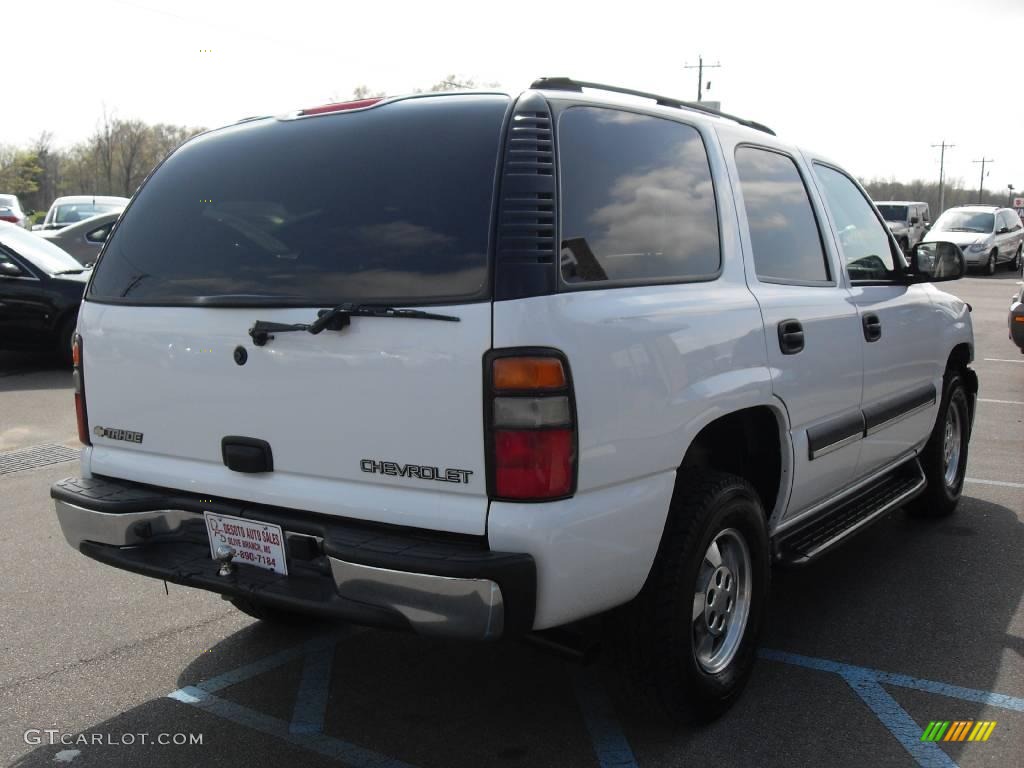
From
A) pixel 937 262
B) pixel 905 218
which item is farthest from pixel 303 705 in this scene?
pixel 905 218

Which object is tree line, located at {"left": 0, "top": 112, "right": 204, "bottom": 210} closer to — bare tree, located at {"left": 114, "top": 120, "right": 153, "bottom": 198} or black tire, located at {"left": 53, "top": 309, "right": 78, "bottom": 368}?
bare tree, located at {"left": 114, "top": 120, "right": 153, "bottom": 198}

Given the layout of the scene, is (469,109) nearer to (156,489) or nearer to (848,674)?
(156,489)

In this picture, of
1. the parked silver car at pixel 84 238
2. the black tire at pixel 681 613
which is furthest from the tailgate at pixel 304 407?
the parked silver car at pixel 84 238

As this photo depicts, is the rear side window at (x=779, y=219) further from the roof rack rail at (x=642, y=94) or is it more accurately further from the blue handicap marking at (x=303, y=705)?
the blue handicap marking at (x=303, y=705)

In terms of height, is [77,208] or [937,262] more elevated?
[77,208]

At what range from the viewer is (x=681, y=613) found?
3.05 metres

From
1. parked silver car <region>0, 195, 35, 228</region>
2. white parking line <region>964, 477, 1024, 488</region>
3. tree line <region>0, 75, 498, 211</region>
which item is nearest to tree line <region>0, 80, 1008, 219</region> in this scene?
tree line <region>0, 75, 498, 211</region>

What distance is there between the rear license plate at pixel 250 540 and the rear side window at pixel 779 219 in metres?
1.98

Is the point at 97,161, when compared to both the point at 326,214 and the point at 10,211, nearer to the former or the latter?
the point at 10,211

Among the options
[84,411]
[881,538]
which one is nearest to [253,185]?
[84,411]

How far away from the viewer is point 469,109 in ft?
9.77

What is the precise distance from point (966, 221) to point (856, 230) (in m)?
25.9

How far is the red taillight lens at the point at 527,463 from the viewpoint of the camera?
2592 mm

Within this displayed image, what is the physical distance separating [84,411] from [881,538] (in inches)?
163
